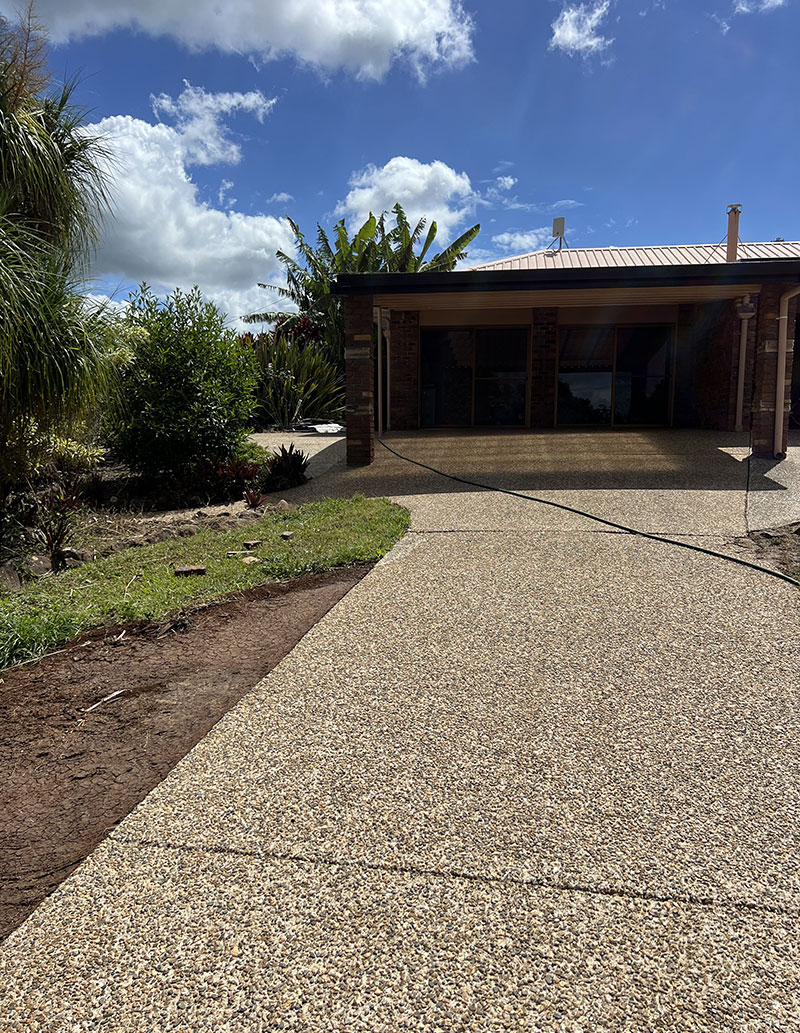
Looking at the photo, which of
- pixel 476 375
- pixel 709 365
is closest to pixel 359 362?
pixel 476 375

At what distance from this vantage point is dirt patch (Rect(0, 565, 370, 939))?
95.0 inches

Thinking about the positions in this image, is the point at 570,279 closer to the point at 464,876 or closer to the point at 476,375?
the point at 476,375

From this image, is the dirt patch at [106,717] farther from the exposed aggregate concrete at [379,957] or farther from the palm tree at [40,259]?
the palm tree at [40,259]

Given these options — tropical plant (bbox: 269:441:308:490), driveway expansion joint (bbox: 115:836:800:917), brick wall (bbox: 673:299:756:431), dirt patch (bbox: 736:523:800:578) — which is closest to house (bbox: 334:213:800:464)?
brick wall (bbox: 673:299:756:431)

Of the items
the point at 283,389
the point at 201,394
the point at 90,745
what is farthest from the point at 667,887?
the point at 283,389

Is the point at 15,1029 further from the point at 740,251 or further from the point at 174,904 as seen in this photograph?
the point at 740,251

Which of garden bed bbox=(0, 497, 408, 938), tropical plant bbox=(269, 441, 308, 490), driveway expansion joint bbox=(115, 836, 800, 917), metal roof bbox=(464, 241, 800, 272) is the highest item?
metal roof bbox=(464, 241, 800, 272)

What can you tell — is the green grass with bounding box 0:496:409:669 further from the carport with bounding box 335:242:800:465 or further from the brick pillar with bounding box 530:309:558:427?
the brick pillar with bounding box 530:309:558:427

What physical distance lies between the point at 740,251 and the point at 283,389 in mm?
11768

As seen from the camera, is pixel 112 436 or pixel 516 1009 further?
pixel 112 436

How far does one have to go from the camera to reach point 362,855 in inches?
90.0

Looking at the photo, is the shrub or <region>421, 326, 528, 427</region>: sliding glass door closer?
the shrub

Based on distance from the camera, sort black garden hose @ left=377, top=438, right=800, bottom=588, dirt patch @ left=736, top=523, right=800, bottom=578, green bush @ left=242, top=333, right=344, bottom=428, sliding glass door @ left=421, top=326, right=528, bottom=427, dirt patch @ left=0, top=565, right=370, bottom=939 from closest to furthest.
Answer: dirt patch @ left=0, top=565, right=370, bottom=939 → black garden hose @ left=377, top=438, right=800, bottom=588 → dirt patch @ left=736, top=523, right=800, bottom=578 → sliding glass door @ left=421, top=326, right=528, bottom=427 → green bush @ left=242, top=333, right=344, bottom=428

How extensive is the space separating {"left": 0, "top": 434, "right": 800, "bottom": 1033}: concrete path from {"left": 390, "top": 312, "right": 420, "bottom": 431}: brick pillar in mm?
12126
